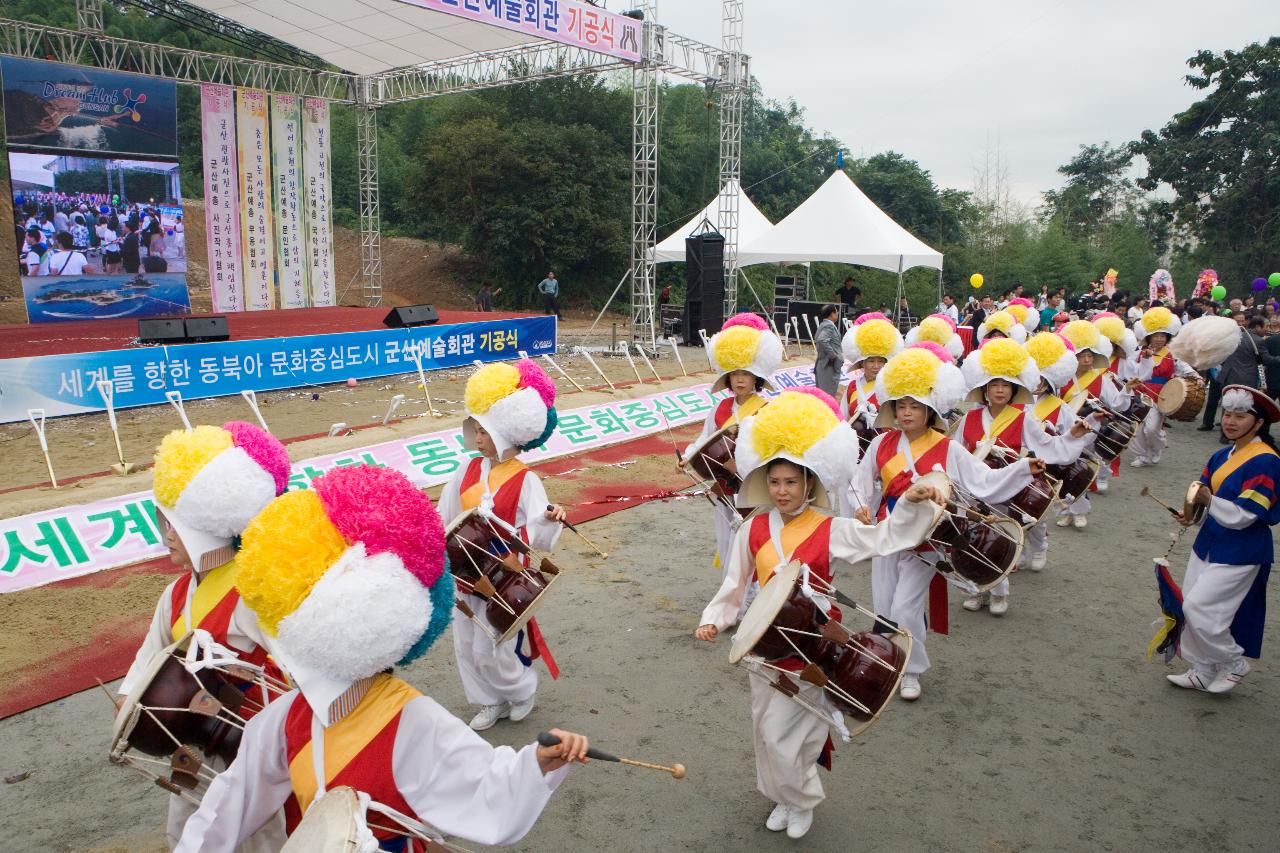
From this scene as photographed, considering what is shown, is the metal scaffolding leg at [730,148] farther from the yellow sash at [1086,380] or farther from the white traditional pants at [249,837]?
the white traditional pants at [249,837]

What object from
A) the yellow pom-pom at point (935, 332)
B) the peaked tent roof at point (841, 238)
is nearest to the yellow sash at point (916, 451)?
the yellow pom-pom at point (935, 332)

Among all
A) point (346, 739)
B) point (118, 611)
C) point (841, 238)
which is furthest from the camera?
point (841, 238)

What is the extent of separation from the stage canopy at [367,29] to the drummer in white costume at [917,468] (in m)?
13.0

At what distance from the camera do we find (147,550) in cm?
703

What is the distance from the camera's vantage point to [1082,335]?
9.02 metres

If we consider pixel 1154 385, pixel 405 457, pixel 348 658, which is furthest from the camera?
pixel 1154 385

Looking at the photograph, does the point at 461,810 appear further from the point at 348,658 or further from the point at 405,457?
the point at 405,457

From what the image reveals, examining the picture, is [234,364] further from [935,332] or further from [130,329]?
[935,332]

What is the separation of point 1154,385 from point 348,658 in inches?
482

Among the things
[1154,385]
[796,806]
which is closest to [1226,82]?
[1154,385]

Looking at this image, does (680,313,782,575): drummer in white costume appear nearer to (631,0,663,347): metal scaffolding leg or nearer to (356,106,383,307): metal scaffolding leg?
(631,0,663,347): metal scaffolding leg

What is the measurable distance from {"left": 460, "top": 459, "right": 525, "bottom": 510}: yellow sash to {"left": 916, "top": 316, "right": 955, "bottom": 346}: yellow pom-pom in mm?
6026

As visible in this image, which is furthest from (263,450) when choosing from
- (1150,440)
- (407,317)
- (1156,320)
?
(407,317)

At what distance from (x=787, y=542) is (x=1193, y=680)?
9.88 ft
